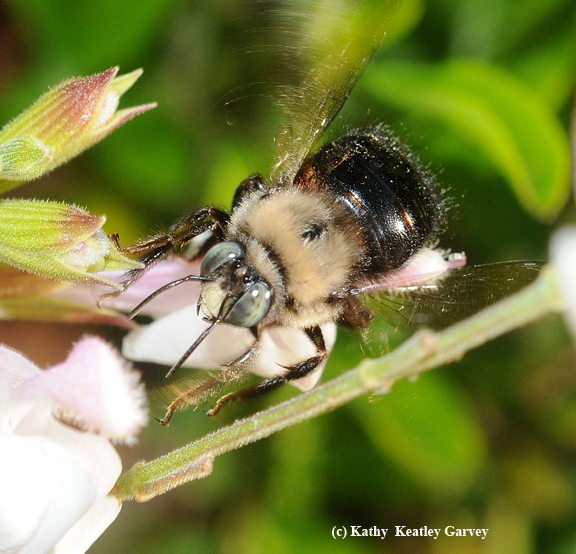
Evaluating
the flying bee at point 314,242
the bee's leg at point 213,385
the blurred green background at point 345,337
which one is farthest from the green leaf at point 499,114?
the bee's leg at point 213,385

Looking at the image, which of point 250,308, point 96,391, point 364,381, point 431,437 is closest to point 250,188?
point 250,308

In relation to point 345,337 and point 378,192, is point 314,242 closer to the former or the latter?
point 378,192

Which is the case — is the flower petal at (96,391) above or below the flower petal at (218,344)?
above

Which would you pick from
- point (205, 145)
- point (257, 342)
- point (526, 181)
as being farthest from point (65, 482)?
point (205, 145)

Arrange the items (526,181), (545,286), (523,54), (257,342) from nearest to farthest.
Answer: (545,286) < (257,342) < (526,181) < (523,54)

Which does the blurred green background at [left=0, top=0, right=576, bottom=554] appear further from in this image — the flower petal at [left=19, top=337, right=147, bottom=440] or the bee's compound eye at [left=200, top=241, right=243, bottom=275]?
the flower petal at [left=19, top=337, right=147, bottom=440]

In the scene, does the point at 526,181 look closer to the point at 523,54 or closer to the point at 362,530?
the point at 523,54

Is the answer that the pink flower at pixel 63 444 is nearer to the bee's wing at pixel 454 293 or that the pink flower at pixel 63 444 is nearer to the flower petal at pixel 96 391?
the flower petal at pixel 96 391

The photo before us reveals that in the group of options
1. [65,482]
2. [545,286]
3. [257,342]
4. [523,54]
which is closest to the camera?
[545,286]
